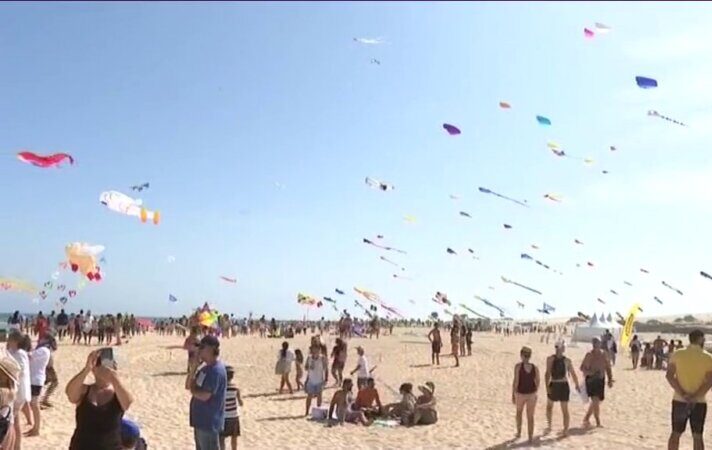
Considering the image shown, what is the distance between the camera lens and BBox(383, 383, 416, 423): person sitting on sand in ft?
35.5

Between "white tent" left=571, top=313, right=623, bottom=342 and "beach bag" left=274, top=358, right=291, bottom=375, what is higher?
"white tent" left=571, top=313, right=623, bottom=342

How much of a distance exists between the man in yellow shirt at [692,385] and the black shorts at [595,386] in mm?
3347

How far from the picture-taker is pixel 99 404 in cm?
419

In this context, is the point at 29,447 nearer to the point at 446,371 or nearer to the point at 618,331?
the point at 446,371

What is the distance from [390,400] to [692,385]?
7997mm

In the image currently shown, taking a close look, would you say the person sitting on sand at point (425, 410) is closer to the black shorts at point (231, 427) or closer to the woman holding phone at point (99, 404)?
the black shorts at point (231, 427)

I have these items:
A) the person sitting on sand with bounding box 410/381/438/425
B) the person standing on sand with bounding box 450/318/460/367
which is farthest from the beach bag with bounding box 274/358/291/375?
the person standing on sand with bounding box 450/318/460/367

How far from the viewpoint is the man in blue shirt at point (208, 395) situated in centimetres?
536

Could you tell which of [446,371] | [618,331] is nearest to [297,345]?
[446,371]

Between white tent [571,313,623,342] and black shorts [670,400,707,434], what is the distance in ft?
99.0

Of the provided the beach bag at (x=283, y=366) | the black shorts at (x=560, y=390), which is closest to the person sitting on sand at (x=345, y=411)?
the black shorts at (x=560, y=390)

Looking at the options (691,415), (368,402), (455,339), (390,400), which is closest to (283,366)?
(390,400)

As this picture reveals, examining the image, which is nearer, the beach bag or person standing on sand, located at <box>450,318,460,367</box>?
the beach bag

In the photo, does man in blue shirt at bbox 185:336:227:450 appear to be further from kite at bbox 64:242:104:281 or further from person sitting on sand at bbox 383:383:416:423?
kite at bbox 64:242:104:281
